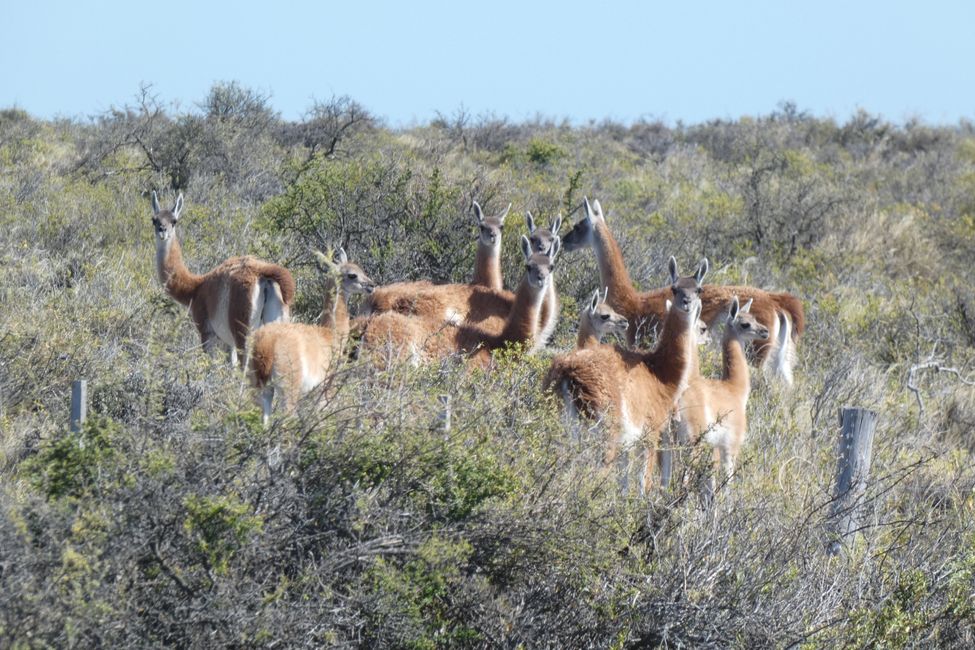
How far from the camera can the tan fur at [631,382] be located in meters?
7.52

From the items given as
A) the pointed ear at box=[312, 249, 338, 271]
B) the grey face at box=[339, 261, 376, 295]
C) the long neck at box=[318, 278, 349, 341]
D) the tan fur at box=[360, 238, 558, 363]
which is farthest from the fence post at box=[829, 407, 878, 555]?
the grey face at box=[339, 261, 376, 295]

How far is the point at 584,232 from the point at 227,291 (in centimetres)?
370

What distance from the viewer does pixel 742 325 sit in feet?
31.0

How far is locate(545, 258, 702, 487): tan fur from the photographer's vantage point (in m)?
7.52

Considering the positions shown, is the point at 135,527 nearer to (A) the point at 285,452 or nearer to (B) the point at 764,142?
(A) the point at 285,452

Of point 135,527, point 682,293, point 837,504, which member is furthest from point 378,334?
point 135,527

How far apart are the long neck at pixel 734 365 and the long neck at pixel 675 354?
1.24ft

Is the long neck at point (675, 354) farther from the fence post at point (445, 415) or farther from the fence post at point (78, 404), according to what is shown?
the fence post at point (78, 404)

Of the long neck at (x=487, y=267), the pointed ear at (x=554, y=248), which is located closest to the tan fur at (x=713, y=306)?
the pointed ear at (x=554, y=248)

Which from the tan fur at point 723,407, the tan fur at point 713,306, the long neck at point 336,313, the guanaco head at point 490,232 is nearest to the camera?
the tan fur at point 723,407

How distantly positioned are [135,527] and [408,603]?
3.50ft

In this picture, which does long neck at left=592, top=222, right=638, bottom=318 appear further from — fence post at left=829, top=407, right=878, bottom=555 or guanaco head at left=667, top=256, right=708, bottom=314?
fence post at left=829, top=407, right=878, bottom=555

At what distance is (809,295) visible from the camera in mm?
14938

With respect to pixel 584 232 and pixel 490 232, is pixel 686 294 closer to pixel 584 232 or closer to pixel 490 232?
pixel 490 232
